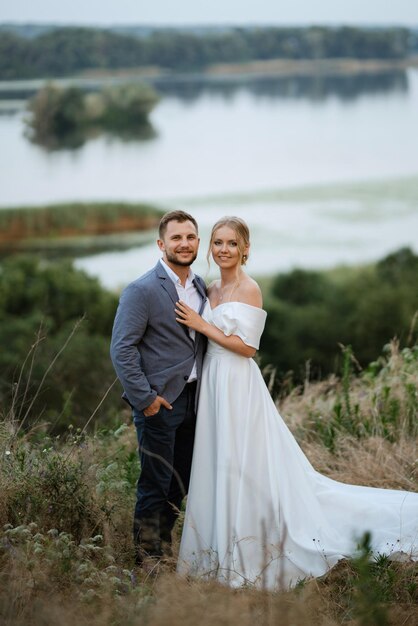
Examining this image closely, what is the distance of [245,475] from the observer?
378 cm

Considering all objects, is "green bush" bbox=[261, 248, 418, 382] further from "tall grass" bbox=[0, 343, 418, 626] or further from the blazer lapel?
the blazer lapel

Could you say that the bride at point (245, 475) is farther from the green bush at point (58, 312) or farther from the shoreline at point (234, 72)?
the shoreline at point (234, 72)

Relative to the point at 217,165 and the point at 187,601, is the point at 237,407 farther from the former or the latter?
the point at 217,165

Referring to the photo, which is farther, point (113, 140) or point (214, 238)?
point (113, 140)

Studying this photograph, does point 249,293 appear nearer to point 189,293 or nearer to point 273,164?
point 189,293

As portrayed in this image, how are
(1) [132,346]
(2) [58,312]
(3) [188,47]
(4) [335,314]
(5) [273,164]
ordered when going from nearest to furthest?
1. (1) [132,346]
2. (2) [58,312]
3. (4) [335,314]
4. (3) [188,47]
5. (5) [273,164]

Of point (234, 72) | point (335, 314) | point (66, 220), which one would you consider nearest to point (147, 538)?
point (335, 314)

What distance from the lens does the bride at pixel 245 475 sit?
12.2 feet

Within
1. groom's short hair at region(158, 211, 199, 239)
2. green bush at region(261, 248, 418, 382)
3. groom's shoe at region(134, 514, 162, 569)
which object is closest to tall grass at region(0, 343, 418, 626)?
groom's shoe at region(134, 514, 162, 569)

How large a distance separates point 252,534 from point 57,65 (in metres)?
43.0

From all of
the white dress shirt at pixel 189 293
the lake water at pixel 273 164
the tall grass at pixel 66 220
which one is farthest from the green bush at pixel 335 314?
the white dress shirt at pixel 189 293

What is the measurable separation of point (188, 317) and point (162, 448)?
62 centimetres

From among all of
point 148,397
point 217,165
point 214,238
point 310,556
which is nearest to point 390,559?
point 310,556

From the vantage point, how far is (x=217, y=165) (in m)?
49.8
